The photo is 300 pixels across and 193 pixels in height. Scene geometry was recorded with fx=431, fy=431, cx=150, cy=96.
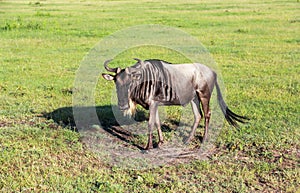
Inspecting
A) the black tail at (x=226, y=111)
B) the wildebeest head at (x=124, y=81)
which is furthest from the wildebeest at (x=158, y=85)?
the black tail at (x=226, y=111)

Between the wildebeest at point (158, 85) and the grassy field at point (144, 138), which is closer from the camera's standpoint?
the grassy field at point (144, 138)

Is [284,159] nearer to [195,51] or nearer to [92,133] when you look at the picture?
[92,133]

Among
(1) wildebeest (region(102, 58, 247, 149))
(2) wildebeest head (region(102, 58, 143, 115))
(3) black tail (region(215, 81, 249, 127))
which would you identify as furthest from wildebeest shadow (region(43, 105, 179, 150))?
(2) wildebeest head (region(102, 58, 143, 115))

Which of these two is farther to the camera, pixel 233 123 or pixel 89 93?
pixel 89 93

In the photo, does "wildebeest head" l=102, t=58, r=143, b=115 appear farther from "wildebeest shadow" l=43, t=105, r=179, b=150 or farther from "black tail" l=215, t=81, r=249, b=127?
"black tail" l=215, t=81, r=249, b=127

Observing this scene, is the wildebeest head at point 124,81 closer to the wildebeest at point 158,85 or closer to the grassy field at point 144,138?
the wildebeest at point 158,85

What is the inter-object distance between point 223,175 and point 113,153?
1.65m

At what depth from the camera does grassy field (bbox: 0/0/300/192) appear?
541 cm

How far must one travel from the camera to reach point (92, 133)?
7.00m

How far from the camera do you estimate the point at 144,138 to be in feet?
22.6

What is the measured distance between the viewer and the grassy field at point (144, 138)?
5.41 meters

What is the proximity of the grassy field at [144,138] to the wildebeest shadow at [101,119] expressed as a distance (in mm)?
113

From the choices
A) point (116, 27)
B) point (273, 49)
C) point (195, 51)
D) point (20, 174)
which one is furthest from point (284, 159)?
point (116, 27)

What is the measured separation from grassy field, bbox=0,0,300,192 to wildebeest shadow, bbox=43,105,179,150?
4.5 inches
